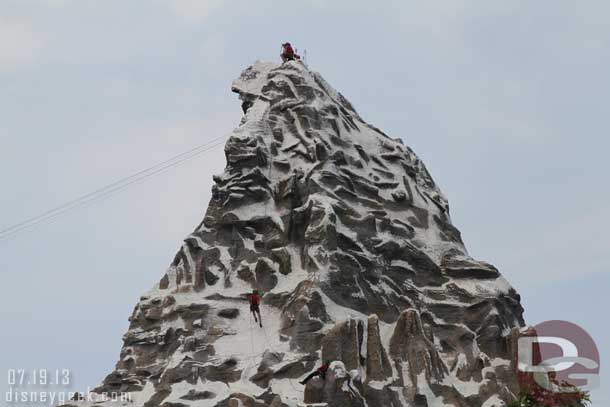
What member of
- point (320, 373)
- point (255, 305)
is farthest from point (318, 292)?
point (320, 373)

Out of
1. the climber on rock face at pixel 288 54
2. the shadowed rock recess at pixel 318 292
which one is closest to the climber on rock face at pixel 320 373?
the shadowed rock recess at pixel 318 292

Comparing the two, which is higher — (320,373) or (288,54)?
(288,54)

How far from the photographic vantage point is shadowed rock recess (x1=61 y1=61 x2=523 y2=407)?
52812 mm

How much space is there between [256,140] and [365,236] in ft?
23.8

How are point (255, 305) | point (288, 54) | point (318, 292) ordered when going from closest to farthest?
point (318, 292) → point (255, 305) → point (288, 54)

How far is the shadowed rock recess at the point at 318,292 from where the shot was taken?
52812mm

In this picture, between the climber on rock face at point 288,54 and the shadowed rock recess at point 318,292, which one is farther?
the climber on rock face at point 288,54

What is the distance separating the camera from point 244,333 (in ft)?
181

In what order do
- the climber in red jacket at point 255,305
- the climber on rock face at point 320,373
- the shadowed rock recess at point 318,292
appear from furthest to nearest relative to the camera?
the climber in red jacket at point 255,305
the shadowed rock recess at point 318,292
the climber on rock face at point 320,373

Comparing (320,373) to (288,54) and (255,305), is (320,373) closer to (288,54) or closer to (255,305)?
(255,305)

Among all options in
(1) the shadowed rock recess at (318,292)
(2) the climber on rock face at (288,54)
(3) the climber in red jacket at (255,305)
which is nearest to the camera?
(1) the shadowed rock recess at (318,292)

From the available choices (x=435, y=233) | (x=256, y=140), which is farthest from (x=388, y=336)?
(x=256, y=140)

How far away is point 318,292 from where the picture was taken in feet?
178

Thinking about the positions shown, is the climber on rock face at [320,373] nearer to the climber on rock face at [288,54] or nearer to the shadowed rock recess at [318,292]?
the shadowed rock recess at [318,292]
